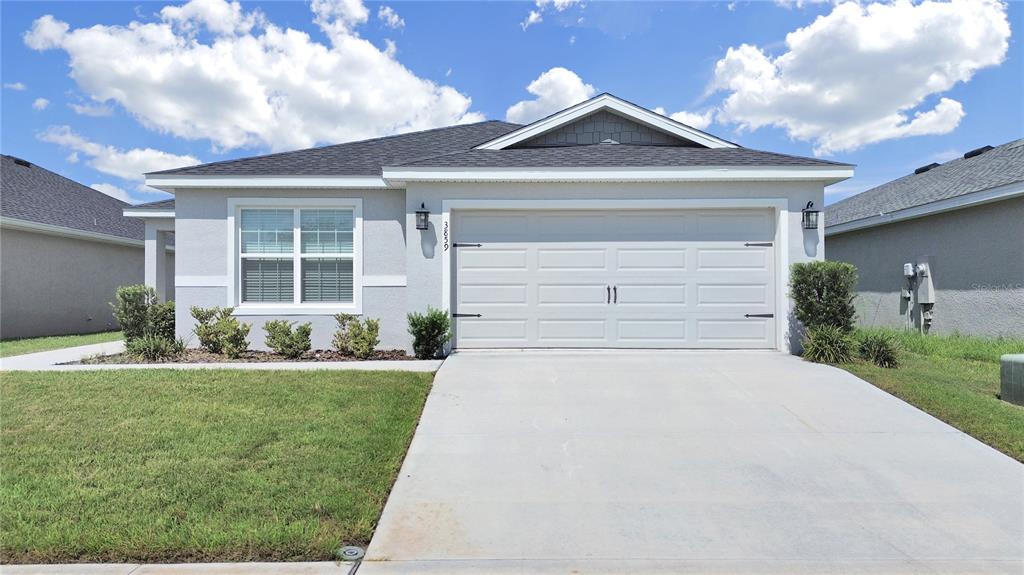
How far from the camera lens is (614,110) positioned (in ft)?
32.8

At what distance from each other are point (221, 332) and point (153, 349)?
101 centimetres

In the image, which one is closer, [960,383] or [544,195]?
[960,383]

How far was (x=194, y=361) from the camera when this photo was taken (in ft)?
25.9

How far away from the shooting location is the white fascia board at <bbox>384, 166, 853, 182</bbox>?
26.3 ft

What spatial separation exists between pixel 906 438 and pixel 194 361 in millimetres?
9099

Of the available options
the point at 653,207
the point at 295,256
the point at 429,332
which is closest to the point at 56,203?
the point at 295,256

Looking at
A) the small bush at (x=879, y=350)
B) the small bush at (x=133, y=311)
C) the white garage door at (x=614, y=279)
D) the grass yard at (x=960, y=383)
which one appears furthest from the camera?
the small bush at (x=133, y=311)

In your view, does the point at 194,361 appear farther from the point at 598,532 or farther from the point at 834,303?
the point at 834,303

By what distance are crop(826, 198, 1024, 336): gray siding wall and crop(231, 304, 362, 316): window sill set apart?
1180cm

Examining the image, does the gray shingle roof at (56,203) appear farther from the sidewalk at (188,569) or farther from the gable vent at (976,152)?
the gable vent at (976,152)

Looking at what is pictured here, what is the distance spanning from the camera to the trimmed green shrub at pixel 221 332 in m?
8.16

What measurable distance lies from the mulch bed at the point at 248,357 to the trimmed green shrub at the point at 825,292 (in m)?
6.04

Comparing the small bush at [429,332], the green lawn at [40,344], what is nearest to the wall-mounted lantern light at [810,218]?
the small bush at [429,332]

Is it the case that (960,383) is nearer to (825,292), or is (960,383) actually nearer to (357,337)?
(825,292)
